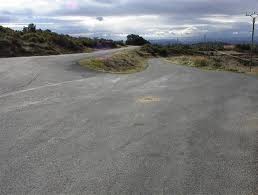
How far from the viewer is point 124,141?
10.7 meters

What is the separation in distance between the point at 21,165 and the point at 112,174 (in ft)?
6.64

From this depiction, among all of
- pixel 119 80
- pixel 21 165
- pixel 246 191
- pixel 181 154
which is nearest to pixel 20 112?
pixel 21 165

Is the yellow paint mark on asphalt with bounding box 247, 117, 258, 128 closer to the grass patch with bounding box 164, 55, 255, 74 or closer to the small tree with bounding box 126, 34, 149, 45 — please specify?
the grass patch with bounding box 164, 55, 255, 74

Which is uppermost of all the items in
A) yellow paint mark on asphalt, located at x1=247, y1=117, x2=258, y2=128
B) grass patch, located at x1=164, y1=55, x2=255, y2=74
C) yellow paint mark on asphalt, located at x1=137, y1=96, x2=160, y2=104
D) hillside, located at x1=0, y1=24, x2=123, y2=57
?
hillside, located at x1=0, y1=24, x2=123, y2=57

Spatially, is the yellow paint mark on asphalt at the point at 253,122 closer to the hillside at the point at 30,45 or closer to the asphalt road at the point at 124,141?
the asphalt road at the point at 124,141

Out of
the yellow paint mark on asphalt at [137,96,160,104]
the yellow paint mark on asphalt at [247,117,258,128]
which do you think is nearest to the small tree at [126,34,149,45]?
the yellow paint mark on asphalt at [137,96,160,104]

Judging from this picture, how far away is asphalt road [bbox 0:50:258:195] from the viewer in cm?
782

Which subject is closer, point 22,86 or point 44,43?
point 22,86

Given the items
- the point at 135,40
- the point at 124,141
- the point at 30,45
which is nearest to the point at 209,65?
the point at 30,45

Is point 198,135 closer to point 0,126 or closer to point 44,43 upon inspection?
point 0,126

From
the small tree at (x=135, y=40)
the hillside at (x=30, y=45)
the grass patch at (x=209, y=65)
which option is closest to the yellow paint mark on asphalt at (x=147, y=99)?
the grass patch at (x=209, y=65)

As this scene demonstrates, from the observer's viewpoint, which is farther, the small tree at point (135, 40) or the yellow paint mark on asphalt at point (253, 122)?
the small tree at point (135, 40)

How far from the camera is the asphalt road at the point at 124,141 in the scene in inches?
308

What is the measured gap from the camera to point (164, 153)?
9.77 m
